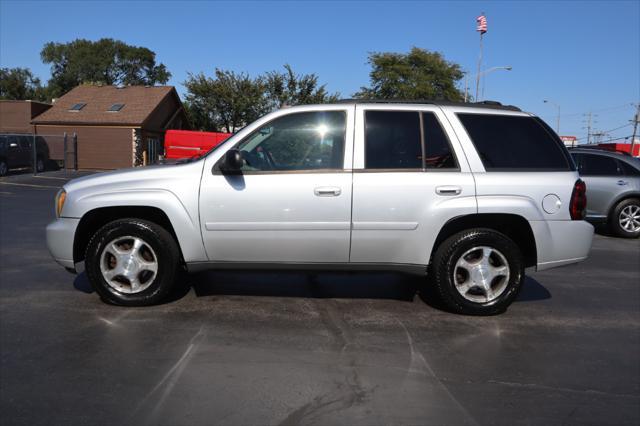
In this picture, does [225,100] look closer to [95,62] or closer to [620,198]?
[620,198]

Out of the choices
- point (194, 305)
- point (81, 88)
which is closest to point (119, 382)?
point (194, 305)

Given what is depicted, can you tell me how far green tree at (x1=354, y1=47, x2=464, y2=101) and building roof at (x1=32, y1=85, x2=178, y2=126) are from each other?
62.2ft

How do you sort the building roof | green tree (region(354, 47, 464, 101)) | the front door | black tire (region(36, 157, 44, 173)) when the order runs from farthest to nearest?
1. green tree (region(354, 47, 464, 101))
2. the building roof
3. black tire (region(36, 157, 44, 173))
4. the front door

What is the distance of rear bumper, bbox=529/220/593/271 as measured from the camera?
4988 millimetres

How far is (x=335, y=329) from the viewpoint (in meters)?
4.70

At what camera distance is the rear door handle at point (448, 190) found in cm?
489

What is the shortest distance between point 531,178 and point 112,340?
380 cm

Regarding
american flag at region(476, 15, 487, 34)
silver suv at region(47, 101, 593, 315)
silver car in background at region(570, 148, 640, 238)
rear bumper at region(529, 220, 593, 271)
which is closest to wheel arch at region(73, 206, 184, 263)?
silver suv at region(47, 101, 593, 315)

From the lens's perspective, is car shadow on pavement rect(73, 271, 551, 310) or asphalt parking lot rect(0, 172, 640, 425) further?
car shadow on pavement rect(73, 271, 551, 310)

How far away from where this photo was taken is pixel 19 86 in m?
63.1

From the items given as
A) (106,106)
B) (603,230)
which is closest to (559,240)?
(603,230)

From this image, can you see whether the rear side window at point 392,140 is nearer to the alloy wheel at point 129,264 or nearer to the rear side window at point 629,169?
the alloy wheel at point 129,264

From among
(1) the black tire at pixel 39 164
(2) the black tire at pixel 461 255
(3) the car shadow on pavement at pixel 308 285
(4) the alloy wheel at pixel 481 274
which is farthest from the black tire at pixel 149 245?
(1) the black tire at pixel 39 164

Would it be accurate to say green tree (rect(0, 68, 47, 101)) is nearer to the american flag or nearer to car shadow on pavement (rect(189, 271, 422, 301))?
the american flag
